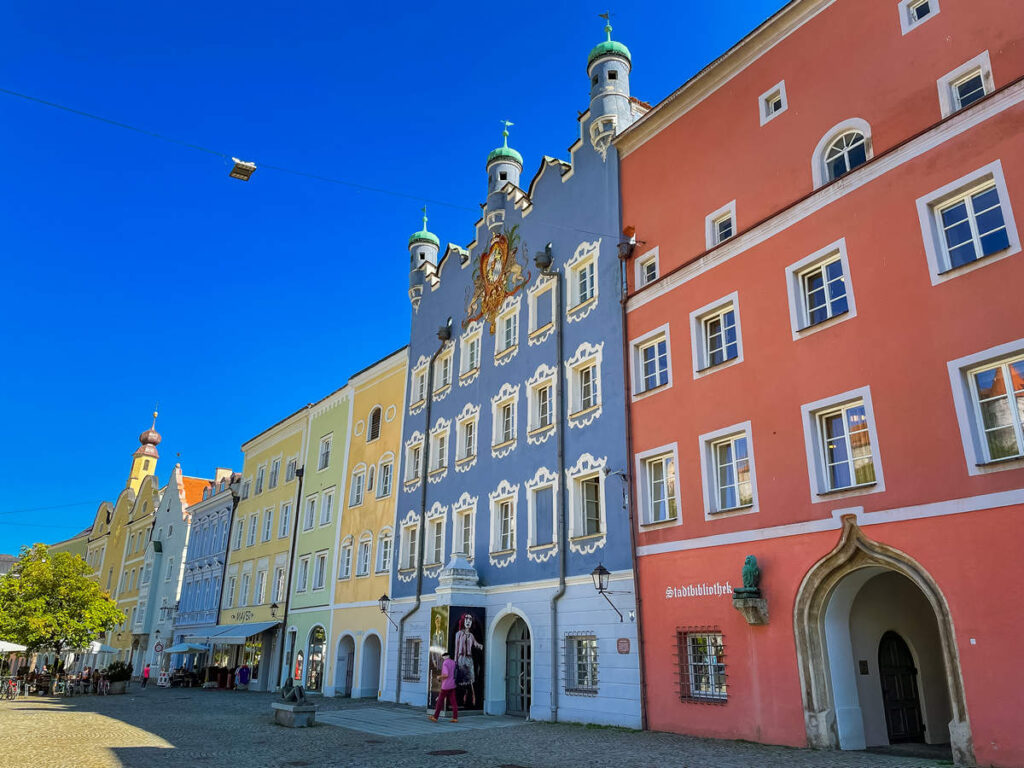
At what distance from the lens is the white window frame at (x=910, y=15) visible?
1496 cm

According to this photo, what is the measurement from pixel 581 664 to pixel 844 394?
9.76 m

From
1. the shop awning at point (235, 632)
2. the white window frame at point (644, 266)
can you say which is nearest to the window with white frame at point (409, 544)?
the shop awning at point (235, 632)

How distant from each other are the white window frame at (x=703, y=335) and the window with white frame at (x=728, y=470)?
1460 millimetres

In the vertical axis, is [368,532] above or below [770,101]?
below

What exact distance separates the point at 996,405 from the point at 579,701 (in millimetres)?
11877

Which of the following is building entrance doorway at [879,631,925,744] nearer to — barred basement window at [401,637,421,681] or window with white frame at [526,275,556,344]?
window with white frame at [526,275,556,344]

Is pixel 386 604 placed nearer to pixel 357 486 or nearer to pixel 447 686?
pixel 357 486

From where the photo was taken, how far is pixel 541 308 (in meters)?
24.6

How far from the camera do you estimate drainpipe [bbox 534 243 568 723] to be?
20.5m

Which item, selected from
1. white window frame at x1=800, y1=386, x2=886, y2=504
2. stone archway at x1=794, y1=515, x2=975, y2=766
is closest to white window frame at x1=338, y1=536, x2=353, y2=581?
stone archway at x1=794, y1=515, x2=975, y2=766

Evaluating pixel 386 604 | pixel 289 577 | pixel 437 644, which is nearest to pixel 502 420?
pixel 437 644

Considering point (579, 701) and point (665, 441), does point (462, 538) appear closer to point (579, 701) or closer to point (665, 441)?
point (579, 701)

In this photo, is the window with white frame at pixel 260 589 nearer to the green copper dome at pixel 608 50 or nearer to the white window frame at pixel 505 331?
the white window frame at pixel 505 331

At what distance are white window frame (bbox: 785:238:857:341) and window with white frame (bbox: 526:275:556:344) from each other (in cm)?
877
